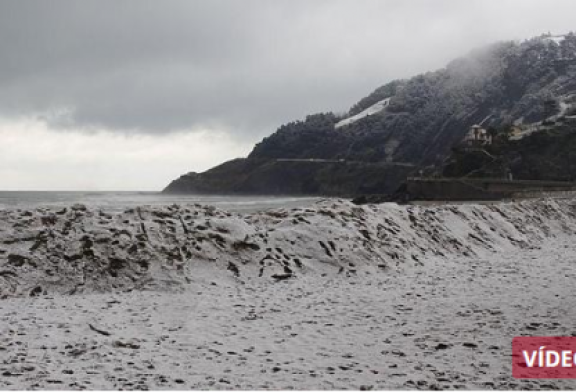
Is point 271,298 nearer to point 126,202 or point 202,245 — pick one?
point 202,245


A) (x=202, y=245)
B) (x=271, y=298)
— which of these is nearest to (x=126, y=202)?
(x=202, y=245)

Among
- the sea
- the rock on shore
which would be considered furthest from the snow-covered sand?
the sea

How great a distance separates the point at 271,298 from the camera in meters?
11.8

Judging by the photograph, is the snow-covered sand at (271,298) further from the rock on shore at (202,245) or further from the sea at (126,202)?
the sea at (126,202)

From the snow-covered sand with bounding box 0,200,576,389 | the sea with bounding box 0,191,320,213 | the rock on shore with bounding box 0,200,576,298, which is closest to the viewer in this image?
the snow-covered sand with bounding box 0,200,576,389

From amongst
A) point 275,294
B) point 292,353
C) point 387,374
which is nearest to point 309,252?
point 275,294

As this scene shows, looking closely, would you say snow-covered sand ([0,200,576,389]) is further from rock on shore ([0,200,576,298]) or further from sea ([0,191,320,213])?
sea ([0,191,320,213])

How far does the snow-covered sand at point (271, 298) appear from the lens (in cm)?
710

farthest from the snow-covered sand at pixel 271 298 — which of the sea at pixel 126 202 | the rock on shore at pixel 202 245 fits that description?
the sea at pixel 126 202

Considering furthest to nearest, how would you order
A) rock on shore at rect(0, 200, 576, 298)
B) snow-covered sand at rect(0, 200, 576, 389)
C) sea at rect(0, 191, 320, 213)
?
sea at rect(0, 191, 320, 213) → rock on shore at rect(0, 200, 576, 298) → snow-covered sand at rect(0, 200, 576, 389)

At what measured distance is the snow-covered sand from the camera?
7.10 metres

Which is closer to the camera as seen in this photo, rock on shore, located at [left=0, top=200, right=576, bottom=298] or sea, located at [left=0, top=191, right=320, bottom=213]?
rock on shore, located at [left=0, top=200, right=576, bottom=298]

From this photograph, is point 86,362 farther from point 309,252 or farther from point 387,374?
point 309,252

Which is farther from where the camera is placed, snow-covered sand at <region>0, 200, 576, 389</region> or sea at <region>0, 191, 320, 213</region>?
sea at <region>0, 191, 320, 213</region>
